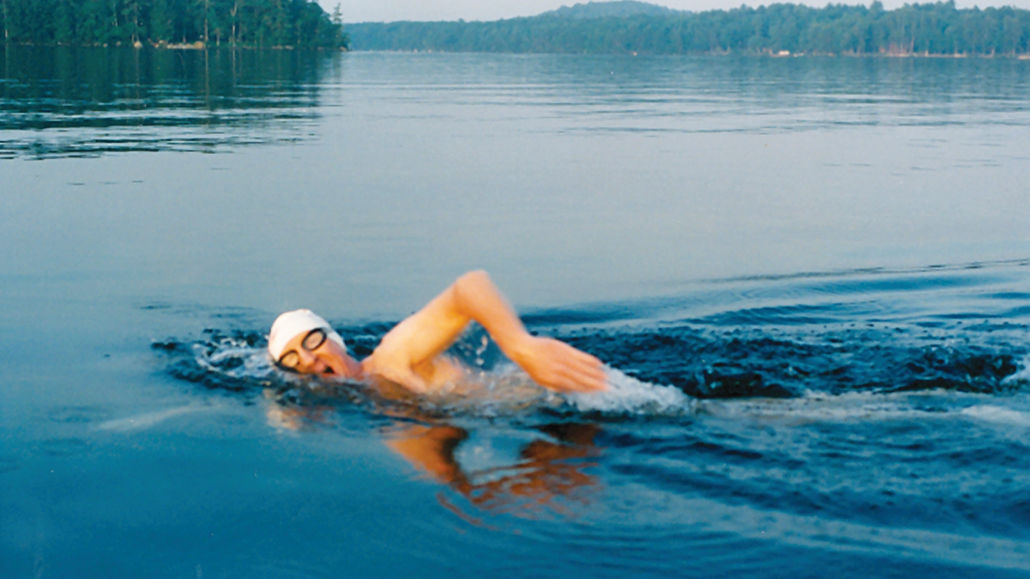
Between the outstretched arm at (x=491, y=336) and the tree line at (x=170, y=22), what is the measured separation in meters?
119

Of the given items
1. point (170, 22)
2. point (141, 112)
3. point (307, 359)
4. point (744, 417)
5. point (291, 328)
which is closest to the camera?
point (744, 417)

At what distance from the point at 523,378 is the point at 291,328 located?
158 cm

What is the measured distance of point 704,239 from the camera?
12711 mm

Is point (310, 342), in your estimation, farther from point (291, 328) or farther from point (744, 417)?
point (744, 417)

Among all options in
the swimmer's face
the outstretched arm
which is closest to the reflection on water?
the swimmer's face

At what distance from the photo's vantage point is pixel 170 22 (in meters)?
128

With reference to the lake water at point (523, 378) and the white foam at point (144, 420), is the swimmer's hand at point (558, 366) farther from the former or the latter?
the white foam at point (144, 420)

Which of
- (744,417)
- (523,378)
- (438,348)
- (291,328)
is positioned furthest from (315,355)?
(744,417)

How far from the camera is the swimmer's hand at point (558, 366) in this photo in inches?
246

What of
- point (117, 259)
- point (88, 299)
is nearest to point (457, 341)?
point (88, 299)

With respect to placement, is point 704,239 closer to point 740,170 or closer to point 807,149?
point 740,170

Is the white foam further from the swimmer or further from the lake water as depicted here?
the swimmer

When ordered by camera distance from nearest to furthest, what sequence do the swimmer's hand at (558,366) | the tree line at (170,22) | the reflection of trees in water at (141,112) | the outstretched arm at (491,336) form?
the outstretched arm at (491,336), the swimmer's hand at (558,366), the reflection of trees in water at (141,112), the tree line at (170,22)

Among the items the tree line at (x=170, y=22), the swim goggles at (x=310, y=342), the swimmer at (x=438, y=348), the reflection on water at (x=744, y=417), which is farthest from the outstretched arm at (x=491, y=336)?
the tree line at (x=170, y=22)
